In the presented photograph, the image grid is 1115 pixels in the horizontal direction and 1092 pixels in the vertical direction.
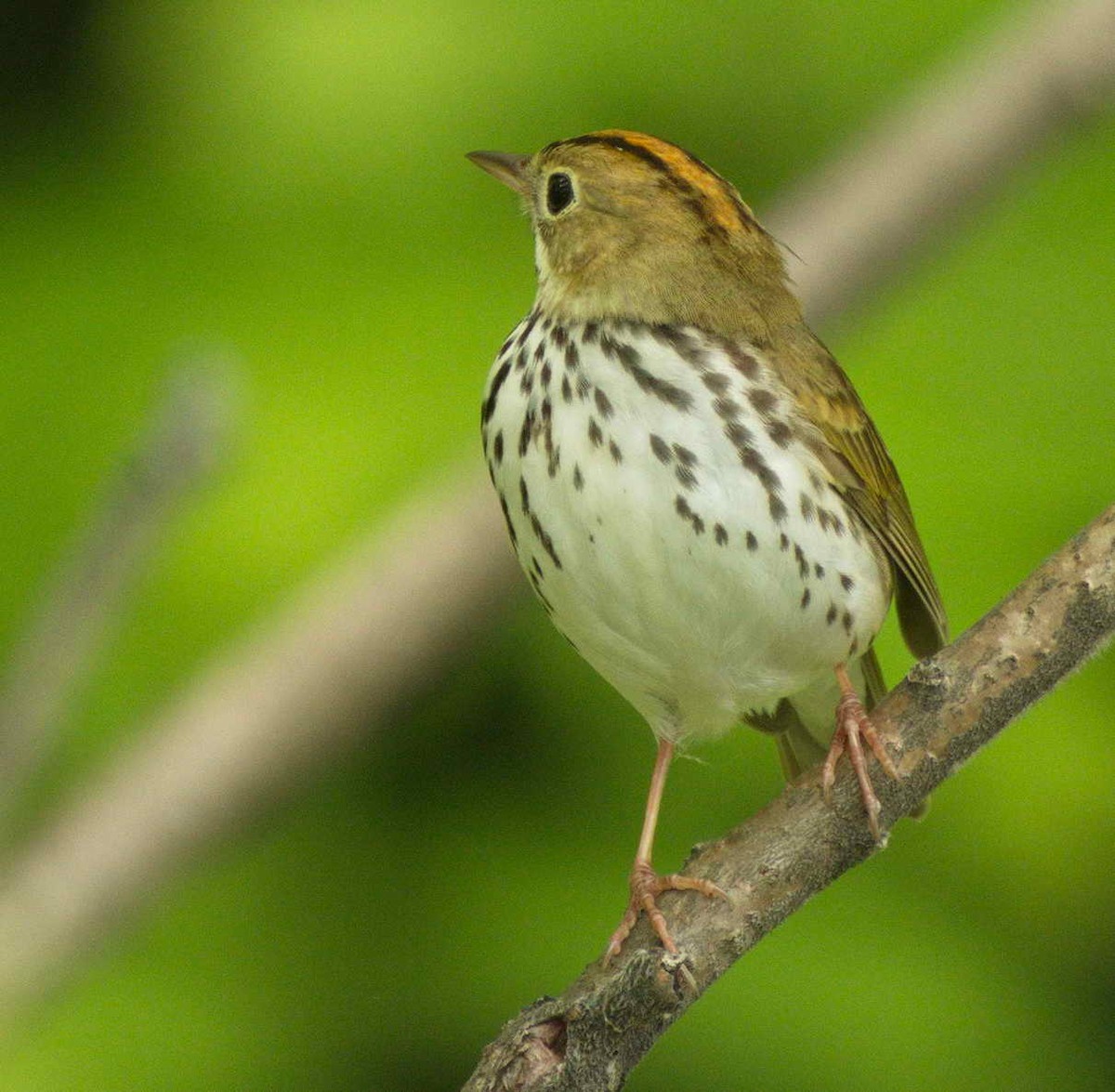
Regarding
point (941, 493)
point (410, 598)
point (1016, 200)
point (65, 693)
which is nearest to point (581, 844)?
point (410, 598)

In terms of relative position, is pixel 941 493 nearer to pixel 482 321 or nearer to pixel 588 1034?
pixel 482 321

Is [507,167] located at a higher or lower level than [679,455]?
higher

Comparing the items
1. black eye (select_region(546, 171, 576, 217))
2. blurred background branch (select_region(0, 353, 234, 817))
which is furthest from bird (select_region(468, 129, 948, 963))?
blurred background branch (select_region(0, 353, 234, 817))

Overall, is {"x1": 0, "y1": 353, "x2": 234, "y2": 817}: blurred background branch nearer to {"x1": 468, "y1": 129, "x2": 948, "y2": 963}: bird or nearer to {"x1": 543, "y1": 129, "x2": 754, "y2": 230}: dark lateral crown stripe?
{"x1": 468, "y1": 129, "x2": 948, "y2": 963}: bird

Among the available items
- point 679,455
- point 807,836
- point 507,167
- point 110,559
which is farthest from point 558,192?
point 807,836

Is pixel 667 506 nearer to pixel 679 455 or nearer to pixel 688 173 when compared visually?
pixel 679 455

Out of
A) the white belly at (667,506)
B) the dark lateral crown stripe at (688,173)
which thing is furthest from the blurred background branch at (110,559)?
the dark lateral crown stripe at (688,173)
